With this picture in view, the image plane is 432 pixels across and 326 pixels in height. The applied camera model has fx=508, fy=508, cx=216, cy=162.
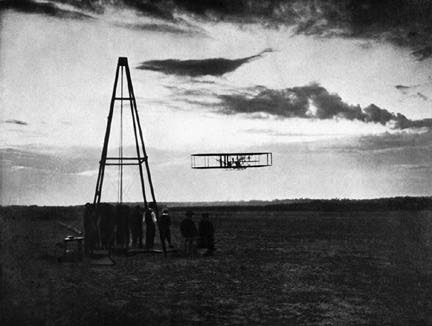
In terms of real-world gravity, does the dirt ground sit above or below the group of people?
below

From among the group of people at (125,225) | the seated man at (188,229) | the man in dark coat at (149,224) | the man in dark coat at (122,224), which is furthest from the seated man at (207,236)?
the man in dark coat at (122,224)

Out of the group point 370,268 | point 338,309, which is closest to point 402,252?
point 370,268

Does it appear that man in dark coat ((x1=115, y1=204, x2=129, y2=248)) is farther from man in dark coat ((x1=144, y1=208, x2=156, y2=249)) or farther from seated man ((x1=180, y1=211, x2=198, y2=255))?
seated man ((x1=180, y1=211, x2=198, y2=255))

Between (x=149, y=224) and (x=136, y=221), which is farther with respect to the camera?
(x=136, y=221)

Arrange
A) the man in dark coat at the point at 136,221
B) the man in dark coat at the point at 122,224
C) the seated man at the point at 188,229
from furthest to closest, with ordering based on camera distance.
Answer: the man in dark coat at the point at 136,221 < the seated man at the point at 188,229 < the man in dark coat at the point at 122,224

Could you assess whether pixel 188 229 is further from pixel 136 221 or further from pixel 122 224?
pixel 122 224

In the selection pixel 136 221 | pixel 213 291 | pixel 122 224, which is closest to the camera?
pixel 213 291

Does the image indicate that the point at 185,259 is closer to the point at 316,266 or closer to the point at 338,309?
the point at 316,266

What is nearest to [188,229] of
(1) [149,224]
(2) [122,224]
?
(1) [149,224]

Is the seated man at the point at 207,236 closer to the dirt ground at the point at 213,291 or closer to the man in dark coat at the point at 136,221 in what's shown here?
the dirt ground at the point at 213,291

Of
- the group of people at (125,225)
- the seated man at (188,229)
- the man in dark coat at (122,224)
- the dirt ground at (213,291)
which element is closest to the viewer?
the dirt ground at (213,291)

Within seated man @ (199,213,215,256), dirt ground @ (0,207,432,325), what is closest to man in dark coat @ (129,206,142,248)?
dirt ground @ (0,207,432,325)

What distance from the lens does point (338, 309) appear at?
1144 centimetres

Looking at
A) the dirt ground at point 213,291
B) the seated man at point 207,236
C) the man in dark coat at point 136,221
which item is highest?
the man in dark coat at point 136,221
